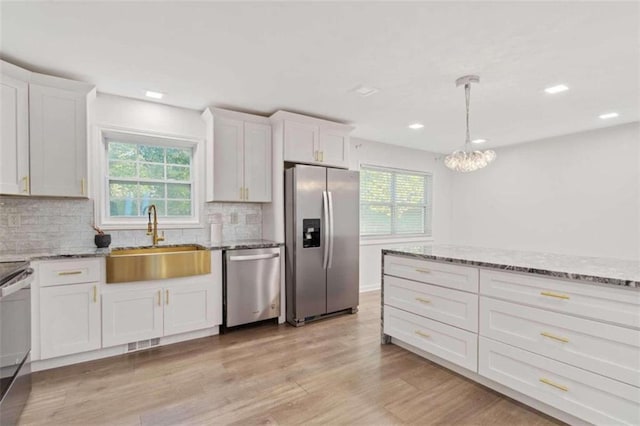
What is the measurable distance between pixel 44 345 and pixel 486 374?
331 centimetres

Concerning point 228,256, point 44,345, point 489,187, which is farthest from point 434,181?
point 44,345

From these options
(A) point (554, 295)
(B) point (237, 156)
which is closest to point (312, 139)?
(B) point (237, 156)

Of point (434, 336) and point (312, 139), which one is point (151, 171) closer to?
point (312, 139)

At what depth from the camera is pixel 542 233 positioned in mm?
4926

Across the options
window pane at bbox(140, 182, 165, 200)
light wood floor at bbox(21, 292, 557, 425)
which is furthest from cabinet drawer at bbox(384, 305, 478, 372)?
window pane at bbox(140, 182, 165, 200)

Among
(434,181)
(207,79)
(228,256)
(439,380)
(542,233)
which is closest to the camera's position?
(439,380)

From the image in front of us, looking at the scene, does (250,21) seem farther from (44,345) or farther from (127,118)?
(44,345)

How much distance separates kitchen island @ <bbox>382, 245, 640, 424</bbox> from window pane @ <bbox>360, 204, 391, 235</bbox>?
2.37 m

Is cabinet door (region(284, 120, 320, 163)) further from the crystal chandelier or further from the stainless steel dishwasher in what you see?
the crystal chandelier

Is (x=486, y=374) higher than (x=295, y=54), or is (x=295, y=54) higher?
(x=295, y=54)

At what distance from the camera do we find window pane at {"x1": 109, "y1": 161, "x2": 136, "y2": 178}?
11.0ft

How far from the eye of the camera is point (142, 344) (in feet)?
9.57

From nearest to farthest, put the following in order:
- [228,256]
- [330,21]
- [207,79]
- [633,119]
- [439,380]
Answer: [330,21]
[439,380]
[207,79]
[228,256]
[633,119]

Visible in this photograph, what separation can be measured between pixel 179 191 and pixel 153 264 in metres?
1.11
